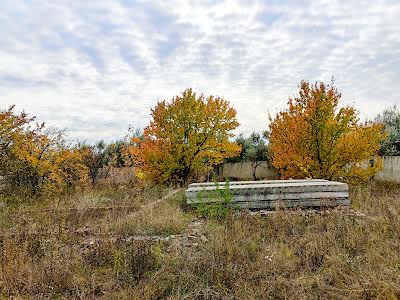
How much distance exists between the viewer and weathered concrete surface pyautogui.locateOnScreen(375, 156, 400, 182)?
51.2 feet

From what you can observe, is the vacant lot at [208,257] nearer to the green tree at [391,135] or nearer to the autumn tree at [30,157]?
the autumn tree at [30,157]

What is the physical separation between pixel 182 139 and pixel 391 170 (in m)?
9.79

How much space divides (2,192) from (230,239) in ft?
31.7

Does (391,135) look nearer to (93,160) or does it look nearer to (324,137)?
(324,137)

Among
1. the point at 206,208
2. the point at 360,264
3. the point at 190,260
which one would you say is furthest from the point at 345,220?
the point at 190,260

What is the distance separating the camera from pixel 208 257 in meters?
4.42

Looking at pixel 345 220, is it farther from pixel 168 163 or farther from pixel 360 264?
pixel 168 163

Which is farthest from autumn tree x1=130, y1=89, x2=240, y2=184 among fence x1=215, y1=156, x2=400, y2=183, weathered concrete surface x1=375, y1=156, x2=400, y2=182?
weathered concrete surface x1=375, y1=156, x2=400, y2=182

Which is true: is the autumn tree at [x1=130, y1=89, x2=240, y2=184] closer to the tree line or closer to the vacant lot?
the tree line

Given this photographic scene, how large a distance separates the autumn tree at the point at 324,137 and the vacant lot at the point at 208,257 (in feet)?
13.8

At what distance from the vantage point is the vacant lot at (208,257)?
3781mm

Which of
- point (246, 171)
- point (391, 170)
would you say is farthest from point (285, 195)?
point (246, 171)

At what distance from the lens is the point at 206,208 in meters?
7.11

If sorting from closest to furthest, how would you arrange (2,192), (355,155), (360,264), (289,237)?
(360,264), (289,237), (355,155), (2,192)
